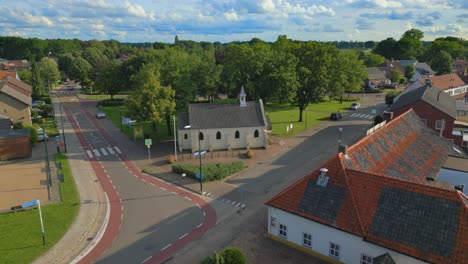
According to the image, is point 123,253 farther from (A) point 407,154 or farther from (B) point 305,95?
(B) point 305,95

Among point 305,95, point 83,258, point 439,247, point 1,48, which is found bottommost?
point 83,258

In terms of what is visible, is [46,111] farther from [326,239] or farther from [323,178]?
[326,239]

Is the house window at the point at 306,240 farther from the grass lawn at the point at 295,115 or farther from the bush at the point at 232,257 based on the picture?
the grass lawn at the point at 295,115

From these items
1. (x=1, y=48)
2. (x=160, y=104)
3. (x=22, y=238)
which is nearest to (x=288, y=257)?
(x=22, y=238)

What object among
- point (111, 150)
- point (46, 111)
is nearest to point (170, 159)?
point (111, 150)

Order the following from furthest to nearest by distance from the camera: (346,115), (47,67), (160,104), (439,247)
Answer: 1. (47,67)
2. (346,115)
3. (160,104)
4. (439,247)

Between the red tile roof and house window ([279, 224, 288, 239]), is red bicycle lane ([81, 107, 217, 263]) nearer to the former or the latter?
house window ([279, 224, 288, 239])
